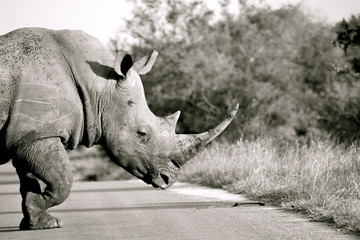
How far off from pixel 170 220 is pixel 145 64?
6.16 feet

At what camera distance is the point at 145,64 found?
426 inches

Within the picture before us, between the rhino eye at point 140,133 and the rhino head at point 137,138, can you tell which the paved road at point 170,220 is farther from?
the rhino eye at point 140,133

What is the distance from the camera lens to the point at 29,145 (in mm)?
9375

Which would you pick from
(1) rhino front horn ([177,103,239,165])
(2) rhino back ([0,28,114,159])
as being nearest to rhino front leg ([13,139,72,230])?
(2) rhino back ([0,28,114,159])

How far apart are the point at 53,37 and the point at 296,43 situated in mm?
34758

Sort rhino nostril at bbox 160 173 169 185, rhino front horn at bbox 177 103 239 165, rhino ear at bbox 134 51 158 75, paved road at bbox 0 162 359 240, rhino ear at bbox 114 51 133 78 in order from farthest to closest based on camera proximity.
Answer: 1. rhino ear at bbox 134 51 158 75
2. rhino front horn at bbox 177 103 239 165
3. rhino nostril at bbox 160 173 169 185
4. rhino ear at bbox 114 51 133 78
5. paved road at bbox 0 162 359 240

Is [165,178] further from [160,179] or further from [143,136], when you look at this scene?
[143,136]

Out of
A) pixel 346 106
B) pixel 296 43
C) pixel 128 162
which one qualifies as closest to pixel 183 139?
pixel 128 162

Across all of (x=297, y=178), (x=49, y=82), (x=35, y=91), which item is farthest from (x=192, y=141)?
(x=297, y=178)

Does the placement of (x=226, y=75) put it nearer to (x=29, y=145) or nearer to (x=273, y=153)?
(x=273, y=153)

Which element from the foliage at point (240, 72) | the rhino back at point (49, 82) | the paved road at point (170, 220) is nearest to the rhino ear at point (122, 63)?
the rhino back at point (49, 82)

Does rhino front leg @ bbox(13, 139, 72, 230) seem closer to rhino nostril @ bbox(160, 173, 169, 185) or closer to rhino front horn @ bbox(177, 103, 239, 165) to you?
rhino nostril @ bbox(160, 173, 169, 185)

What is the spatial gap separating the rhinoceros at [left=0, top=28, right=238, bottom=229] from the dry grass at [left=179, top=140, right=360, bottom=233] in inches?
61.7

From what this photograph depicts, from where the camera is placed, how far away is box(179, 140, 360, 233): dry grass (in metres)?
9.91
